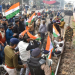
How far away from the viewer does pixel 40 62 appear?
281cm

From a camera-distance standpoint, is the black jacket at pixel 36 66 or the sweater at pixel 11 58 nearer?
the black jacket at pixel 36 66

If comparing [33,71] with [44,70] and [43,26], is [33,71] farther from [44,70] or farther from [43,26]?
[43,26]

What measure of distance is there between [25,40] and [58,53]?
10.7ft

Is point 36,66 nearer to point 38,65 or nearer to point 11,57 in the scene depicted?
point 38,65

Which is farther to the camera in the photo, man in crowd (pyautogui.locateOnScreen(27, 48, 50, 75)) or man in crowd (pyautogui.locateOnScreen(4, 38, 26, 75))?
man in crowd (pyautogui.locateOnScreen(4, 38, 26, 75))

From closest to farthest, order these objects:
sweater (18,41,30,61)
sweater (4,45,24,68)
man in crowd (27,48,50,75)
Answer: man in crowd (27,48,50,75)
sweater (4,45,24,68)
sweater (18,41,30,61)

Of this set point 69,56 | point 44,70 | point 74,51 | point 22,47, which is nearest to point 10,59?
point 22,47

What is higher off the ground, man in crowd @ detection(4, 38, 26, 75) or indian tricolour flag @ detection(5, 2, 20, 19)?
indian tricolour flag @ detection(5, 2, 20, 19)

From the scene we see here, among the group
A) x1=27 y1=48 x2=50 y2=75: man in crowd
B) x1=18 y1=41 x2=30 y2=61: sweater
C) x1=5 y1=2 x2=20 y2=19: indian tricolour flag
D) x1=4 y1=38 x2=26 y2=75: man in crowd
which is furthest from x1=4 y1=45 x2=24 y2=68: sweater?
x1=5 y1=2 x2=20 y2=19: indian tricolour flag

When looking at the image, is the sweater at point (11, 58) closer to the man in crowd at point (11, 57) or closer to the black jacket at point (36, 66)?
the man in crowd at point (11, 57)

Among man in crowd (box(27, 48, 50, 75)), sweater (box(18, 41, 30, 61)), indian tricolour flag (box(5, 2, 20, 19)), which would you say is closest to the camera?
man in crowd (box(27, 48, 50, 75))

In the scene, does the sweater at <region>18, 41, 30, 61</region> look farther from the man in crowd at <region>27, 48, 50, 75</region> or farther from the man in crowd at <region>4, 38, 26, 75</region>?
the man in crowd at <region>27, 48, 50, 75</region>

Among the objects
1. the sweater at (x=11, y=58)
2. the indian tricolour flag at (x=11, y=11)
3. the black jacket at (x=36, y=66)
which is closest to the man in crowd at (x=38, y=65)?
the black jacket at (x=36, y=66)

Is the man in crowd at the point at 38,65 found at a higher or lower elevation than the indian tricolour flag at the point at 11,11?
lower
